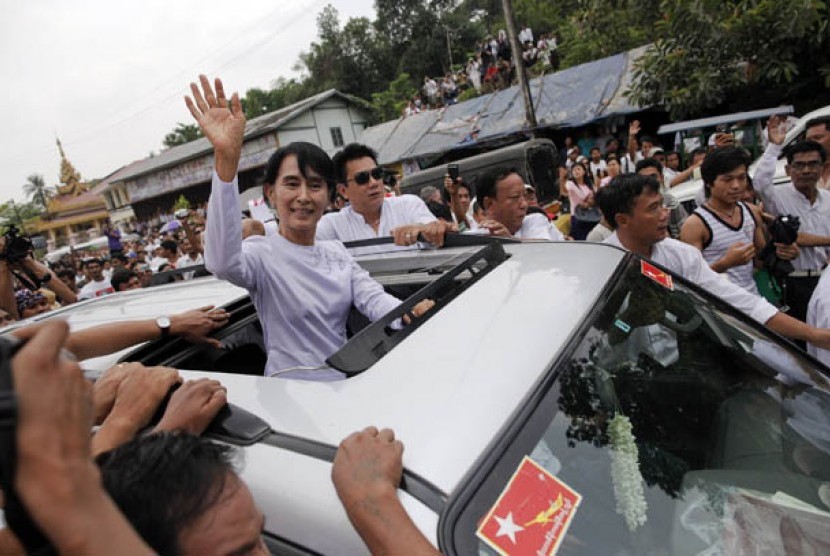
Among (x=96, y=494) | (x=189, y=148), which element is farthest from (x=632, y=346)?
(x=189, y=148)

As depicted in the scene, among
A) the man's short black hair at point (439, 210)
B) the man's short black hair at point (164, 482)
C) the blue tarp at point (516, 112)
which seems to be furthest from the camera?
the blue tarp at point (516, 112)

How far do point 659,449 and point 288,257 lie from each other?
4.54 feet

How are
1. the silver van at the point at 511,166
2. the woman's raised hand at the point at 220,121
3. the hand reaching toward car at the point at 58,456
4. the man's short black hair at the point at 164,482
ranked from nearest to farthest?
the hand reaching toward car at the point at 58,456 < the man's short black hair at the point at 164,482 < the woman's raised hand at the point at 220,121 < the silver van at the point at 511,166

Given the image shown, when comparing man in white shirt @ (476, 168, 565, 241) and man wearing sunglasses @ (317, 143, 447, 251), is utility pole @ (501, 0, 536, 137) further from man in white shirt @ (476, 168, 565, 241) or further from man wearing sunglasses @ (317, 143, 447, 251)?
man in white shirt @ (476, 168, 565, 241)

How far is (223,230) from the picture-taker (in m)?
1.67

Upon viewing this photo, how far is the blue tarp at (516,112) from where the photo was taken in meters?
14.6

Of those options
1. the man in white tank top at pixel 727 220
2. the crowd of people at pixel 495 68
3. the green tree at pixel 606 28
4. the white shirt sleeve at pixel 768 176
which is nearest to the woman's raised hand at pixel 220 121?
the man in white tank top at pixel 727 220

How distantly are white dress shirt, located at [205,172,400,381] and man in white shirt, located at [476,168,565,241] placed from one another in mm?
1342

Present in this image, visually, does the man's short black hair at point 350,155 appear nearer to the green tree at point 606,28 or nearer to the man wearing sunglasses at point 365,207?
the man wearing sunglasses at point 365,207

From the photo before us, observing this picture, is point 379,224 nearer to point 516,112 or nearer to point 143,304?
point 143,304

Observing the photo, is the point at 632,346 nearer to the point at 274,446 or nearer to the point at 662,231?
the point at 274,446

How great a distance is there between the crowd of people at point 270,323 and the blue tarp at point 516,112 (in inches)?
405

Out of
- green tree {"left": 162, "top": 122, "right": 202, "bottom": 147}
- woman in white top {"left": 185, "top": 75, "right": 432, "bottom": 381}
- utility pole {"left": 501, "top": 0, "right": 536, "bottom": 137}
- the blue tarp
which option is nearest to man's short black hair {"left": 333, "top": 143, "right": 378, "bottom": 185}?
woman in white top {"left": 185, "top": 75, "right": 432, "bottom": 381}

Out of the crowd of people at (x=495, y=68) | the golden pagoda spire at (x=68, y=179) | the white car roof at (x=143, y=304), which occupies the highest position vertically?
the golden pagoda spire at (x=68, y=179)
